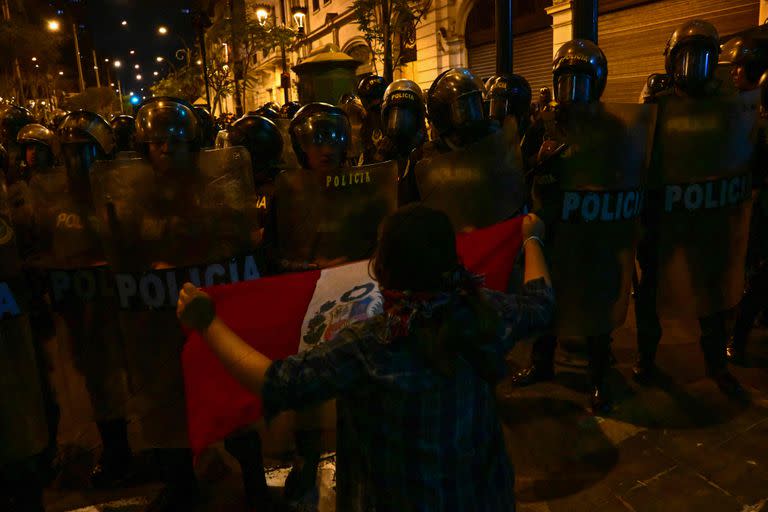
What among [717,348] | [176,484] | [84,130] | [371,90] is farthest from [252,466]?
[371,90]

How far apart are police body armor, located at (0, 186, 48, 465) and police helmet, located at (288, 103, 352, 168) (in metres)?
1.58

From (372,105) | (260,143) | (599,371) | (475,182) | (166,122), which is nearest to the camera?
(166,122)

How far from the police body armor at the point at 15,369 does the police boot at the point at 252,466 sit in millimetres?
883

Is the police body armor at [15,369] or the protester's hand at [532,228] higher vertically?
the protester's hand at [532,228]

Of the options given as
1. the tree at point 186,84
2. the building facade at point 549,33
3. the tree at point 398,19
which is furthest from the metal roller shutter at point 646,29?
the tree at point 186,84

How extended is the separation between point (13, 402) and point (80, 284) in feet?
2.82

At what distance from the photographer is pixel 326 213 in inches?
130

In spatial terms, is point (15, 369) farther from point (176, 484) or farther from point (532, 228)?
point (532, 228)

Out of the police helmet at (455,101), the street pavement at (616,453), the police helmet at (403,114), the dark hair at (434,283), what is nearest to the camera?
the dark hair at (434,283)

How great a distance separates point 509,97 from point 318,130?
8.12 ft

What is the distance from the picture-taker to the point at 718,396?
399cm

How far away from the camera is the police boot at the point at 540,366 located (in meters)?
4.36

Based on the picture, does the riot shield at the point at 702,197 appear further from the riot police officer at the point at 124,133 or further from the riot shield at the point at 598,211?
the riot police officer at the point at 124,133

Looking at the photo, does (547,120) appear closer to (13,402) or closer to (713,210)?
(713,210)
